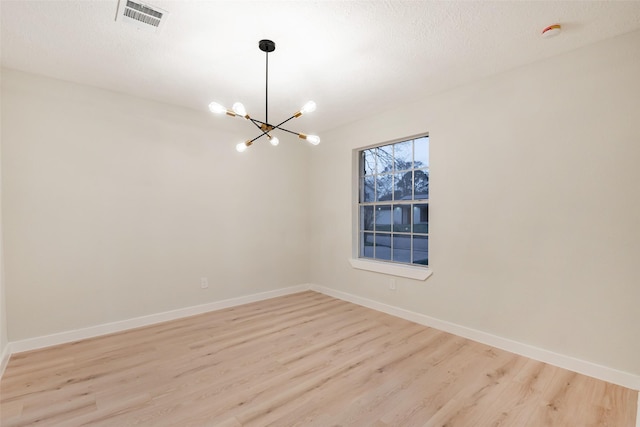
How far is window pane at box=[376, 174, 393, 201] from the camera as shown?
13.1ft

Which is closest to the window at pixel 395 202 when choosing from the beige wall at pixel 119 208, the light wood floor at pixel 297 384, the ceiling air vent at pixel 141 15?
the light wood floor at pixel 297 384

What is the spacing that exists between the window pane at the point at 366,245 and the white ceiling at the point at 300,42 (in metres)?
2.01

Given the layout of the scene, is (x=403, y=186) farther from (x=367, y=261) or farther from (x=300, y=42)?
(x=300, y=42)

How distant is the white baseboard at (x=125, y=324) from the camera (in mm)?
2766

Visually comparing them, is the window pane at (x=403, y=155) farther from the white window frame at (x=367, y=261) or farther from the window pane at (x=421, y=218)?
the window pane at (x=421, y=218)

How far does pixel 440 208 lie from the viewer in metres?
3.30

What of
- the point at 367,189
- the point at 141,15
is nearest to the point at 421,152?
the point at 367,189

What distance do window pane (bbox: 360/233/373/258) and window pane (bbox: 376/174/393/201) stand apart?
1.96 ft

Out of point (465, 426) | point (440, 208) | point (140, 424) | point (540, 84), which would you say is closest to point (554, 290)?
point (440, 208)

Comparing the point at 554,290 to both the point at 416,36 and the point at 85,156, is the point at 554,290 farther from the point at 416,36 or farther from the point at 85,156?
the point at 85,156

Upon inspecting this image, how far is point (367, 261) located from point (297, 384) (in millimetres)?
2204

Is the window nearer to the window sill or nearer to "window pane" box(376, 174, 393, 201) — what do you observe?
"window pane" box(376, 174, 393, 201)

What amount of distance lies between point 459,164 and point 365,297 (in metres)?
2.14

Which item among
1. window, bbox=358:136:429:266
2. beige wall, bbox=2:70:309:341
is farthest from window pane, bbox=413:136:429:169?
beige wall, bbox=2:70:309:341
